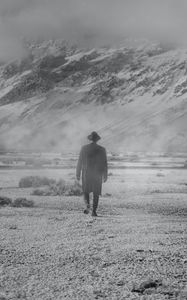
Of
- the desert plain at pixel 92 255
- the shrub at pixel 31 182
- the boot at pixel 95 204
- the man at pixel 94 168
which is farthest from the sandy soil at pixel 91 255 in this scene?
the shrub at pixel 31 182

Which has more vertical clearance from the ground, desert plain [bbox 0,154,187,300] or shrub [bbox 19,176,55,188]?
desert plain [bbox 0,154,187,300]

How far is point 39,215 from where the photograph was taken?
551 inches

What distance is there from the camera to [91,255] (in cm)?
814

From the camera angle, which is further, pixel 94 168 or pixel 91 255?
pixel 94 168

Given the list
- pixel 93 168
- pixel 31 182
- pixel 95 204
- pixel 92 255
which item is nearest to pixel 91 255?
pixel 92 255

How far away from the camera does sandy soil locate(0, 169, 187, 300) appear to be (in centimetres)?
605

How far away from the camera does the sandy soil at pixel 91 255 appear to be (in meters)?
6.05

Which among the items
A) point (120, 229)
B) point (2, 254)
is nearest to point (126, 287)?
point (2, 254)

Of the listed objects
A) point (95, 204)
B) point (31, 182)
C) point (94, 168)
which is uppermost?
point (94, 168)

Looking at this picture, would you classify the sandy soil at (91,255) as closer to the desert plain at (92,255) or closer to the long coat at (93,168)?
the desert plain at (92,255)

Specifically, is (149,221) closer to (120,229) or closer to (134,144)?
(120,229)

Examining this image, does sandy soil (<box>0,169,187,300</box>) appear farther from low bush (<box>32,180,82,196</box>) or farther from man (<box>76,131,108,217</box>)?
low bush (<box>32,180,82,196</box>)

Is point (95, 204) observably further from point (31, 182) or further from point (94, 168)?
point (31, 182)

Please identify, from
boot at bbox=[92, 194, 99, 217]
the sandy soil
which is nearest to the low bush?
the sandy soil
